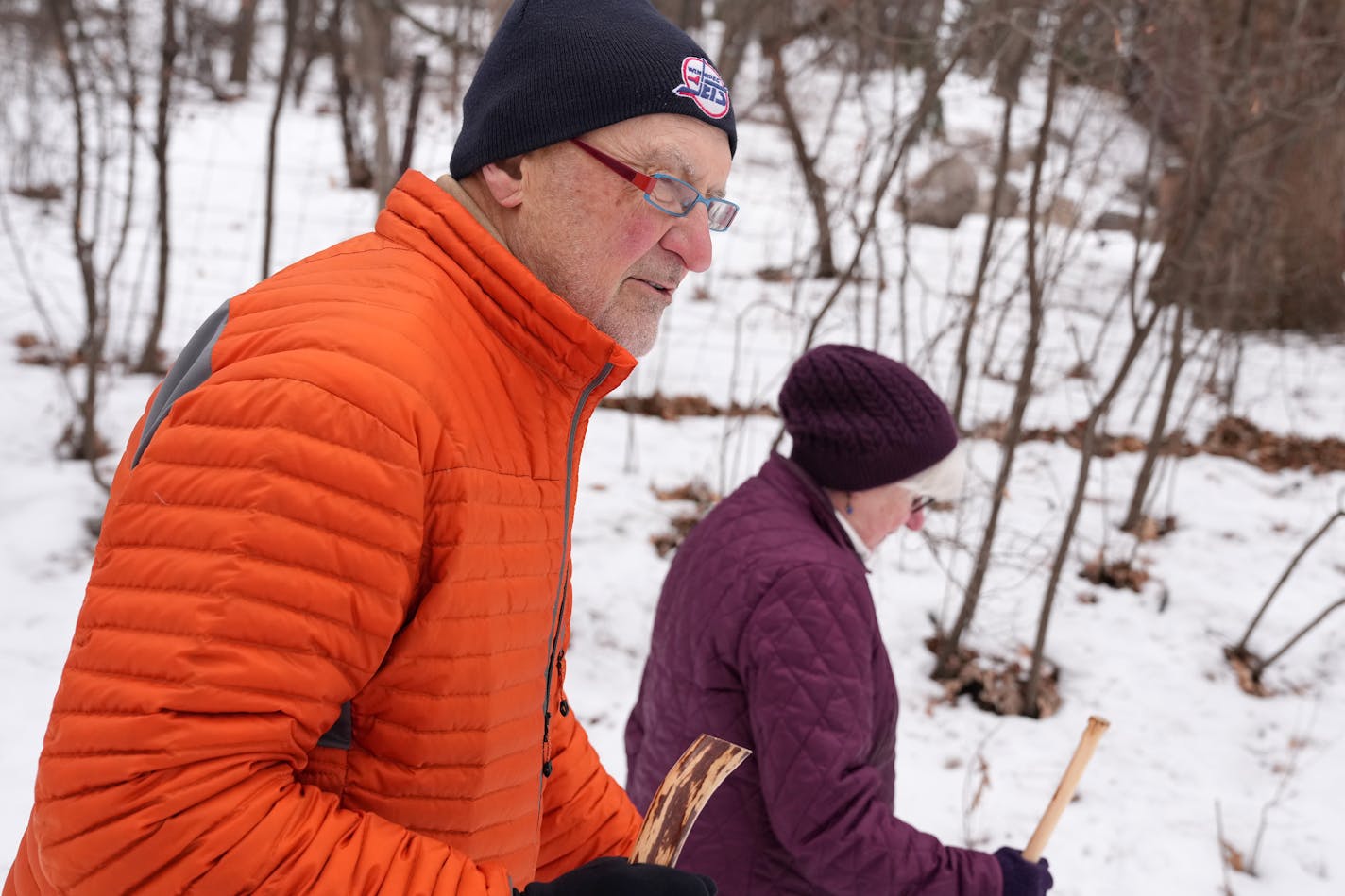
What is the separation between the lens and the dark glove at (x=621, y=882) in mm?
1061

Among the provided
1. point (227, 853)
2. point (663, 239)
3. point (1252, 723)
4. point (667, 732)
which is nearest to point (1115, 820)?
point (1252, 723)

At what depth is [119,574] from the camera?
32.5 inches

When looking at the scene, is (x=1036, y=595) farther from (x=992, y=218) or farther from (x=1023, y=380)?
(x=992, y=218)

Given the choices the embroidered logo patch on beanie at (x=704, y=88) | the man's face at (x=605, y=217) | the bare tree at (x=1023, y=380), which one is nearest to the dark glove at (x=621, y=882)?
the man's face at (x=605, y=217)

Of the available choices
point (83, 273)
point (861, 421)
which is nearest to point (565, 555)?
point (861, 421)

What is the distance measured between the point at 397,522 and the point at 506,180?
1.64 ft

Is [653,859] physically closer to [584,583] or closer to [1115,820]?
[1115,820]

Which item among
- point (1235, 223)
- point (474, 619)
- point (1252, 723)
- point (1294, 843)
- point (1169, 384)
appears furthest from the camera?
point (1235, 223)

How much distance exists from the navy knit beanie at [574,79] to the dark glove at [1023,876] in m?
1.40

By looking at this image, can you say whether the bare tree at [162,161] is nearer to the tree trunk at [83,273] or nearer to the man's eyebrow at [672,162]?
the tree trunk at [83,273]

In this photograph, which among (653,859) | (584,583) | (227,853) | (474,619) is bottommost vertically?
(584,583)

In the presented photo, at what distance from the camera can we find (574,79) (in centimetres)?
116

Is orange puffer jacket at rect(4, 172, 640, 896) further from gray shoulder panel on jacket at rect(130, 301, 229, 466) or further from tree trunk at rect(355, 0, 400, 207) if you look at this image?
tree trunk at rect(355, 0, 400, 207)

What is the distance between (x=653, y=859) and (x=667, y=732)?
0.63m
